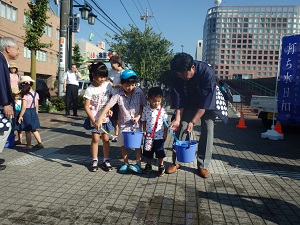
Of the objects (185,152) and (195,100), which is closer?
(185,152)

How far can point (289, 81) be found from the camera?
7.25 metres

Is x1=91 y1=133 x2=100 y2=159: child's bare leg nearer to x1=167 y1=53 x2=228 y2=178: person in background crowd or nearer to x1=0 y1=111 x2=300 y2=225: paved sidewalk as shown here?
x1=0 y1=111 x2=300 y2=225: paved sidewalk

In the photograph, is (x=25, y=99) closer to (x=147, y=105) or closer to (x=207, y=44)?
(x=147, y=105)

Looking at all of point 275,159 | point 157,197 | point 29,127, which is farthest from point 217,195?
point 29,127

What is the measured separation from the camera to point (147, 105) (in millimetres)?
4066

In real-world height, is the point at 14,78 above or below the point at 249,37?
below

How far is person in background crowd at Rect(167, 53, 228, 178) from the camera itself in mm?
3686

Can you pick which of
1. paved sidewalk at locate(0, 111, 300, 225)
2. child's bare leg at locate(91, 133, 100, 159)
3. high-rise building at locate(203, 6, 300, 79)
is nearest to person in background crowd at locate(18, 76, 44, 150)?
paved sidewalk at locate(0, 111, 300, 225)

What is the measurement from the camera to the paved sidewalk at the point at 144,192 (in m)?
2.73

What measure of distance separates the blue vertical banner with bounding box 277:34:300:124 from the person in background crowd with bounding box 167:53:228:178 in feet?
13.6

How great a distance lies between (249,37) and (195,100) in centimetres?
13338

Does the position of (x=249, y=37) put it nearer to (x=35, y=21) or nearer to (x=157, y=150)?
(x=35, y=21)

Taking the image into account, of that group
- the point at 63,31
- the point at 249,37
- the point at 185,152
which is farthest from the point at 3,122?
the point at 249,37

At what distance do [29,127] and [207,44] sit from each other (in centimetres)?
13273
